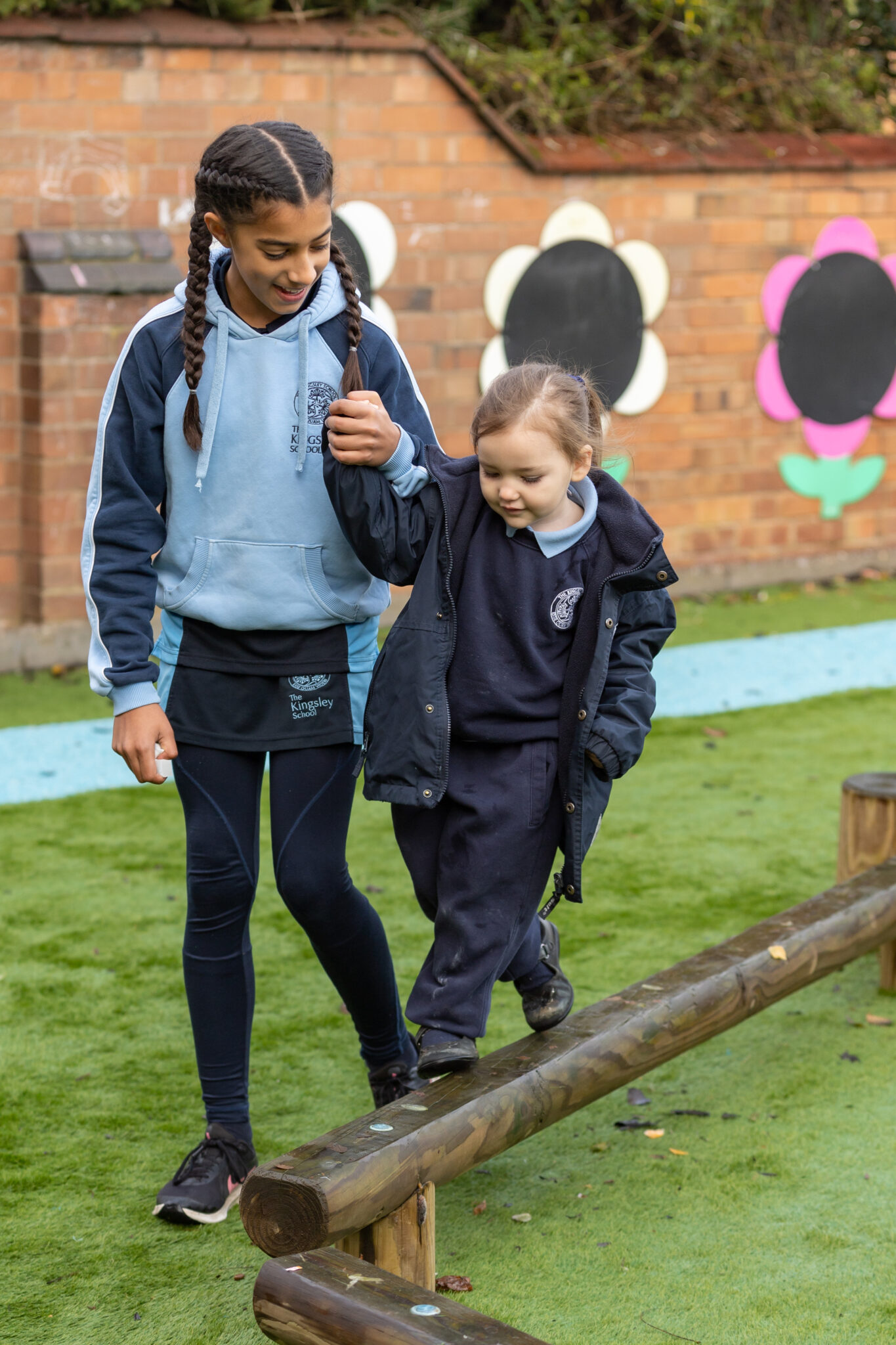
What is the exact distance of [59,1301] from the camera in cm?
251

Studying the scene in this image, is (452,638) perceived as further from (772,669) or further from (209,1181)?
(772,669)

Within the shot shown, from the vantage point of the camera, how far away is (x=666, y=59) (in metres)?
9.02

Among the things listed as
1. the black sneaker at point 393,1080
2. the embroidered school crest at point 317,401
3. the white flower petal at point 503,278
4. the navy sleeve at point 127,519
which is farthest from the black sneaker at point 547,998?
the white flower petal at point 503,278

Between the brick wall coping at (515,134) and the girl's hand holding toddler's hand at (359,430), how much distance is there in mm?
4778

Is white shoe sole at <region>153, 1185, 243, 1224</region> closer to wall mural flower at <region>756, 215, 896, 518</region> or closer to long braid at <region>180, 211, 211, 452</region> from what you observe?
long braid at <region>180, 211, 211, 452</region>

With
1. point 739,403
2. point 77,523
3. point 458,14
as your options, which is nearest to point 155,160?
point 77,523

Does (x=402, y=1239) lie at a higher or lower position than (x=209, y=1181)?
higher

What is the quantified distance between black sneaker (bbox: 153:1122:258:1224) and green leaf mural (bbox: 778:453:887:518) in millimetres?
6882

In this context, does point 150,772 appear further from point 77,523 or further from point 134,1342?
point 77,523

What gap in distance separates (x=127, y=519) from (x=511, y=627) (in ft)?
2.20

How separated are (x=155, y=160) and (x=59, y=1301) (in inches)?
214

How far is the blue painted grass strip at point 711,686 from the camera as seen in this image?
5.31 meters

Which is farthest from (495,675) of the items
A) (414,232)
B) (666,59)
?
(666,59)

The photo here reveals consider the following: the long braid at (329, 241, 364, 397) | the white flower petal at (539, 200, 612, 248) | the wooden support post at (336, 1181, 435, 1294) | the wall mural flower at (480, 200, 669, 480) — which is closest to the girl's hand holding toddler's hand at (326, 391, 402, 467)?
the long braid at (329, 241, 364, 397)
